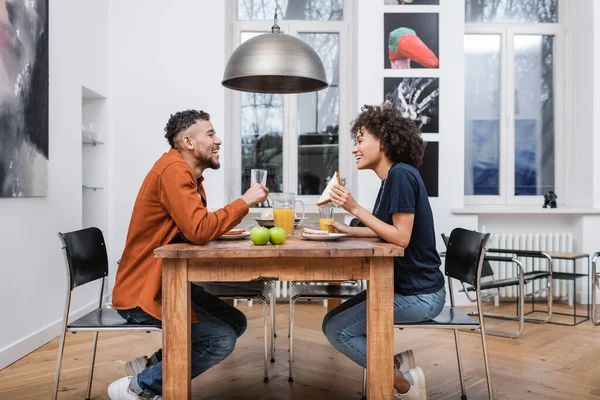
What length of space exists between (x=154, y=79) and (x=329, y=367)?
9.30 ft

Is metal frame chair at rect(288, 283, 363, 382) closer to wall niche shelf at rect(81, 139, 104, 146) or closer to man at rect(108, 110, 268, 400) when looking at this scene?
man at rect(108, 110, 268, 400)

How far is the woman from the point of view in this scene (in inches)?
77.3

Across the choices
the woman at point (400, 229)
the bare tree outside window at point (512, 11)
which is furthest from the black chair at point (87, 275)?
the bare tree outside window at point (512, 11)

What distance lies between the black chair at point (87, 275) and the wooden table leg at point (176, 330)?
0.79 feet

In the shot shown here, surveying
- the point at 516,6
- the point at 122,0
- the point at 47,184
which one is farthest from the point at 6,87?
the point at 516,6

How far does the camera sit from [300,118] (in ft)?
16.4

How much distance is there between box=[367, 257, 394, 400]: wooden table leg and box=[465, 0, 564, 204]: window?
11.3ft

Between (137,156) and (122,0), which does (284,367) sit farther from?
(122,0)

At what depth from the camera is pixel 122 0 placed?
Answer: 4.50 metres

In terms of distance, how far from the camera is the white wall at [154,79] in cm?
448

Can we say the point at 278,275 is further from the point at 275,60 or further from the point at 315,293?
the point at 275,60

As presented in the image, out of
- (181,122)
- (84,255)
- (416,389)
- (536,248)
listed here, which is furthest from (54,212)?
(536,248)

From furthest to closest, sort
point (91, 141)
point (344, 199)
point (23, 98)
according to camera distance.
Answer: point (91, 141), point (23, 98), point (344, 199)

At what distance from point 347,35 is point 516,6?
161 centimetres
